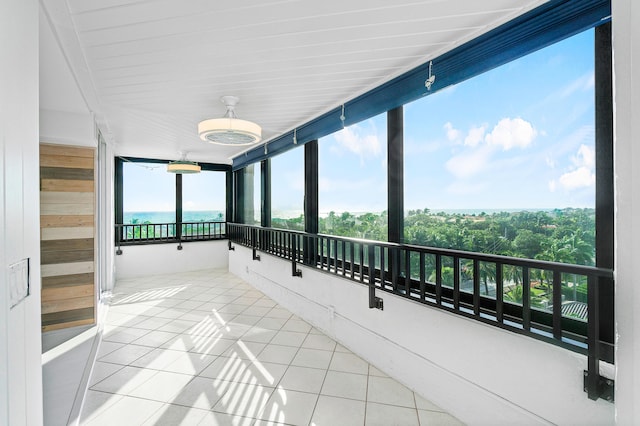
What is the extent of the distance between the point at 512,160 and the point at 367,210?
4.21 feet

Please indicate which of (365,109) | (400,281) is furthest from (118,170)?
(400,281)

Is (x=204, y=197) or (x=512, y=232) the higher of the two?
(x=204, y=197)

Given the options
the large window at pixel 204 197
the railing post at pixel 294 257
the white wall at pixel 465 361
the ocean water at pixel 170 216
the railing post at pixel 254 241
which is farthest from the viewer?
the large window at pixel 204 197

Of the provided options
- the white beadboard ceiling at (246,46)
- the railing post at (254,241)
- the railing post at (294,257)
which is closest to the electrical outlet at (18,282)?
the white beadboard ceiling at (246,46)

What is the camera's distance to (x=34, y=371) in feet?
3.62

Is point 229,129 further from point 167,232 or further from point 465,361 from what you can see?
point 167,232

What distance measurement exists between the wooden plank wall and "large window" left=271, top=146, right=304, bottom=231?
7.34ft

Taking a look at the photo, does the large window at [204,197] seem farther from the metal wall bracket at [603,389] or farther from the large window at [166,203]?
the metal wall bracket at [603,389]

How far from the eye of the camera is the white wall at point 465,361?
4.37 ft

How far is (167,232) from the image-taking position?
19.7 feet

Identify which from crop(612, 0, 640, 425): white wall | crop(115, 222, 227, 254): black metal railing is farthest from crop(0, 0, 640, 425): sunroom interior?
crop(115, 222, 227, 254): black metal railing

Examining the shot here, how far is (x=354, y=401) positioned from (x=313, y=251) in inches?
61.8

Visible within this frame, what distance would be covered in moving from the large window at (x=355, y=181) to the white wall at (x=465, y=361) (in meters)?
0.59

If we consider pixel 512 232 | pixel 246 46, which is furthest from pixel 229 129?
pixel 512 232
